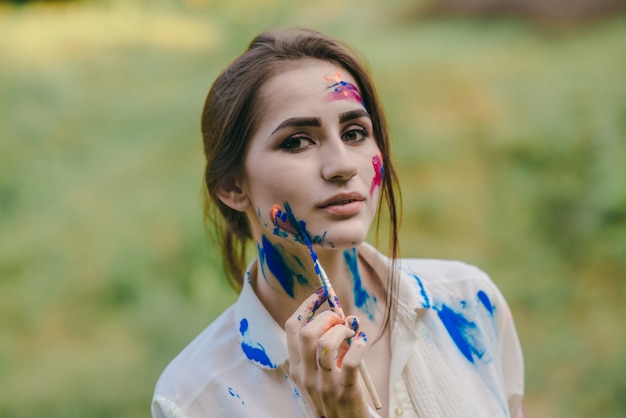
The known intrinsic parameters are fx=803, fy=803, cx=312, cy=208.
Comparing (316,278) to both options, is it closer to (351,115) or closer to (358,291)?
(358,291)

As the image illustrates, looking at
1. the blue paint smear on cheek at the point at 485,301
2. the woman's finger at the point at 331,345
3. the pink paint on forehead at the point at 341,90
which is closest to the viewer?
the woman's finger at the point at 331,345

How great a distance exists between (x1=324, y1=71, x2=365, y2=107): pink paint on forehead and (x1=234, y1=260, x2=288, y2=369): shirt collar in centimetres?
46

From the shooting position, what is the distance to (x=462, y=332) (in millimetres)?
1745

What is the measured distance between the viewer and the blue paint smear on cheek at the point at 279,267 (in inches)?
67.6

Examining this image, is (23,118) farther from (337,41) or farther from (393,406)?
(393,406)

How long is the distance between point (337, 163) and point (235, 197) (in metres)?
0.30

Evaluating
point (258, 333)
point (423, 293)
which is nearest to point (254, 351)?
point (258, 333)

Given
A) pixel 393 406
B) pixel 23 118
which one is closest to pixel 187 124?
pixel 23 118

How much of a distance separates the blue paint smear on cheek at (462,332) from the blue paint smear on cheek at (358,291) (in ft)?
0.50

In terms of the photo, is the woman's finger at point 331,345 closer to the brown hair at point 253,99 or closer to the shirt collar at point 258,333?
the shirt collar at point 258,333

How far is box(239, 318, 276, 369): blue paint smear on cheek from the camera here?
64.3 inches

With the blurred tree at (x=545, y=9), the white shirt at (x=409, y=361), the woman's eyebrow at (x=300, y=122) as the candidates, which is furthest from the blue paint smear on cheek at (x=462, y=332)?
the blurred tree at (x=545, y=9)

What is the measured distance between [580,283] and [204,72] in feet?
7.61

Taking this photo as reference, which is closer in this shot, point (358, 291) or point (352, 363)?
point (352, 363)
